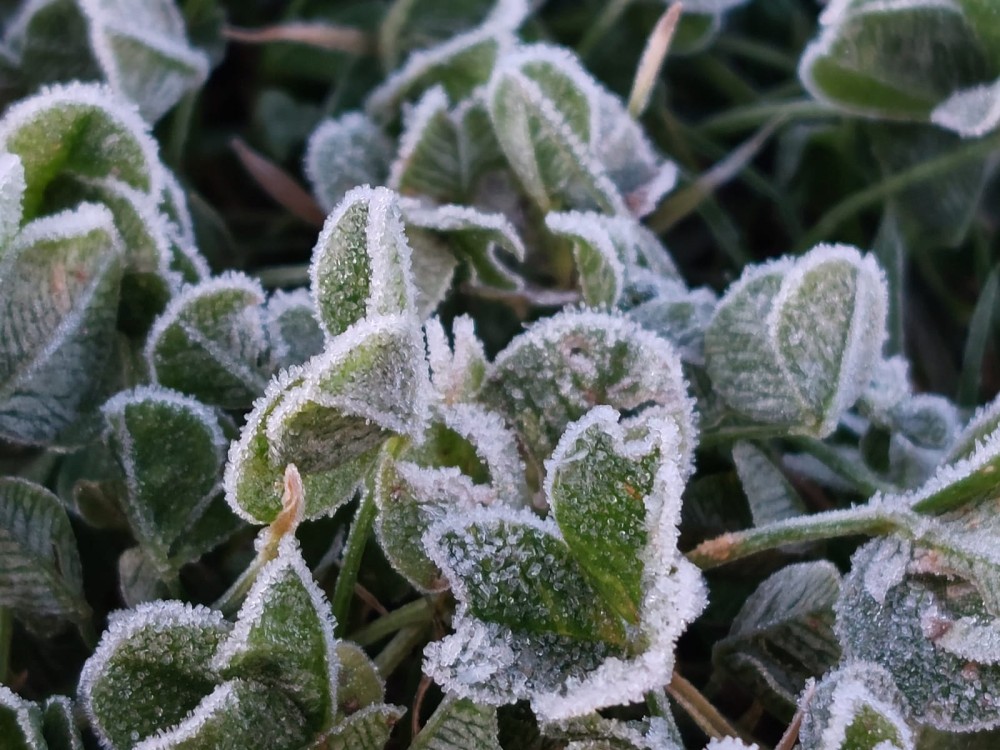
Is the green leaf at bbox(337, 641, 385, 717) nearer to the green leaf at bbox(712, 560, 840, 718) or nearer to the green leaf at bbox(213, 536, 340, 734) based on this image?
the green leaf at bbox(213, 536, 340, 734)

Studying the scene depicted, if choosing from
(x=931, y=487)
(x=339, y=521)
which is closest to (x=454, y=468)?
(x=339, y=521)

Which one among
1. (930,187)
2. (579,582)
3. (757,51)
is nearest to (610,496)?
(579,582)

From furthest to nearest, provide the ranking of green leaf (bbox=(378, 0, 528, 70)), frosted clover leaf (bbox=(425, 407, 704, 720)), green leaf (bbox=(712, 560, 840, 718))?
1. green leaf (bbox=(378, 0, 528, 70))
2. green leaf (bbox=(712, 560, 840, 718))
3. frosted clover leaf (bbox=(425, 407, 704, 720))

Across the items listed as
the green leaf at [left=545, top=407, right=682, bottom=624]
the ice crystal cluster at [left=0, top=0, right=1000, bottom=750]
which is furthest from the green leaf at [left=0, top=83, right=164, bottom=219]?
the green leaf at [left=545, top=407, right=682, bottom=624]

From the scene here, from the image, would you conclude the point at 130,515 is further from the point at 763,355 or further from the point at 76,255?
the point at 763,355

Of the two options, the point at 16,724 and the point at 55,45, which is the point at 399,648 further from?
the point at 55,45

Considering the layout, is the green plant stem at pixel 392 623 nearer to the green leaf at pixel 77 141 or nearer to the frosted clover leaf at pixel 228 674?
the frosted clover leaf at pixel 228 674

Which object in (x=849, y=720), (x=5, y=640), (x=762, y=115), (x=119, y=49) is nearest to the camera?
(x=849, y=720)

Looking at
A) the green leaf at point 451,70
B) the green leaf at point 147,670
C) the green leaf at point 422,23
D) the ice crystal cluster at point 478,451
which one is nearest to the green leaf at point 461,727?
the ice crystal cluster at point 478,451
